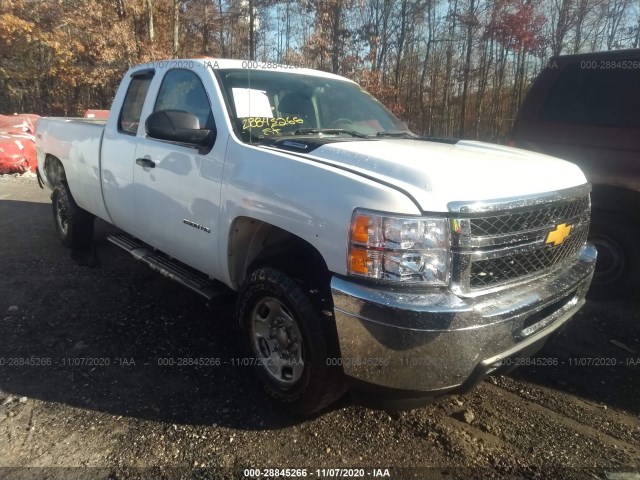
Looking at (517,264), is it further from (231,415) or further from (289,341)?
(231,415)

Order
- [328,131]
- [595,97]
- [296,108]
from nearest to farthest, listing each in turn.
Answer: [328,131] → [296,108] → [595,97]

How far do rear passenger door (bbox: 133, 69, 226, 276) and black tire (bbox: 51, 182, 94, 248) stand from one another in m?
1.83

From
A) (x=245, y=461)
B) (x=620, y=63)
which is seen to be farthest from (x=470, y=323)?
(x=620, y=63)

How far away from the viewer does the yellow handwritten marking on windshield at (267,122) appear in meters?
3.04

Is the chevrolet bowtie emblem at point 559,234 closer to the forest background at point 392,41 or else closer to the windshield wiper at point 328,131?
the windshield wiper at point 328,131

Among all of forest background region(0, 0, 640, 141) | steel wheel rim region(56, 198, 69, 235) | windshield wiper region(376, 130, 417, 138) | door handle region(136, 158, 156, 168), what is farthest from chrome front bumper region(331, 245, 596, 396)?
forest background region(0, 0, 640, 141)

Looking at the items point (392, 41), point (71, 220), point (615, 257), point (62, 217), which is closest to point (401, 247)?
point (615, 257)

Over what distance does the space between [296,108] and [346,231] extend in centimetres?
158

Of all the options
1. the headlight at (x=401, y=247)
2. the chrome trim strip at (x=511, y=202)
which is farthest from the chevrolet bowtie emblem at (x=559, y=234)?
the headlight at (x=401, y=247)

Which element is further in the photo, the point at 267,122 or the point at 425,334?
the point at 267,122

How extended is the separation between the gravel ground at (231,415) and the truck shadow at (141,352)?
13 millimetres

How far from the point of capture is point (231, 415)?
9.05 ft

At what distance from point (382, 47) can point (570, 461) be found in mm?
19224

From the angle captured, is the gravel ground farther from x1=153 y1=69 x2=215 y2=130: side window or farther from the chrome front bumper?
x1=153 y1=69 x2=215 y2=130: side window
